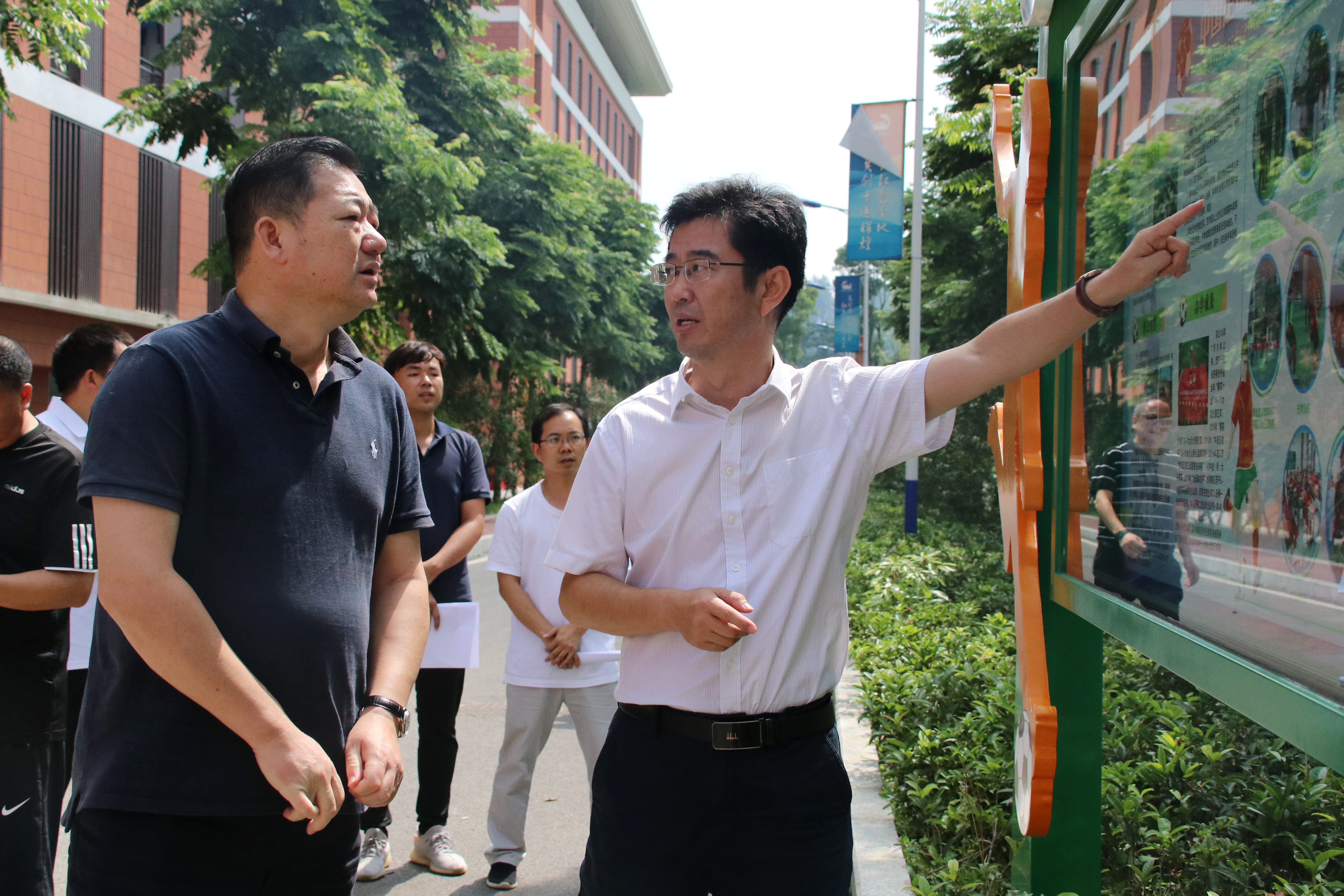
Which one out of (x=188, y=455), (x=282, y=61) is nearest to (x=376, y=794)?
(x=188, y=455)

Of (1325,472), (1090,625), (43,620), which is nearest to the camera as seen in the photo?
(1325,472)

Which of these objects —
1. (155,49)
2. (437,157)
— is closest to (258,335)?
(437,157)

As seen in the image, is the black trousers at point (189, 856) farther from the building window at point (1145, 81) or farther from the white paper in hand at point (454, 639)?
the white paper in hand at point (454, 639)

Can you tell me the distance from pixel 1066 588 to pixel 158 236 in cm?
2284

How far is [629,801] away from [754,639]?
42 cm

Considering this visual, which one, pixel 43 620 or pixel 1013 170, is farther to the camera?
pixel 43 620

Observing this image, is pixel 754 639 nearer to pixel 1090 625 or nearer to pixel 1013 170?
pixel 1090 625

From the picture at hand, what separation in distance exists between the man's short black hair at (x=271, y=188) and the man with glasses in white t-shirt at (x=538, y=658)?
2.25m

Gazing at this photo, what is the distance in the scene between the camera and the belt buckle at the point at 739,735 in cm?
213

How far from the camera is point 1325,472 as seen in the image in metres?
1.36

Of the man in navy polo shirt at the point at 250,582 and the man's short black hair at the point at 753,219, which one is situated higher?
the man's short black hair at the point at 753,219

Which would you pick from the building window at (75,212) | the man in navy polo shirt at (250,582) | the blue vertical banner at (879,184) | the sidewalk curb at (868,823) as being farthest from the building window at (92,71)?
the man in navy polo shirt at (250,582)

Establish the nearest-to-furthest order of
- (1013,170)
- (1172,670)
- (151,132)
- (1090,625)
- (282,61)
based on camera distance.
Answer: (1172,670), (1013,170), (1090,625), (282,61), (151,132)

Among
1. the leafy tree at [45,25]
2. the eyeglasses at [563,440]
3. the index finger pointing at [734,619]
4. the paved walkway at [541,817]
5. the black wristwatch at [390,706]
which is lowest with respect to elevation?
the paved walkway at [541,817]
